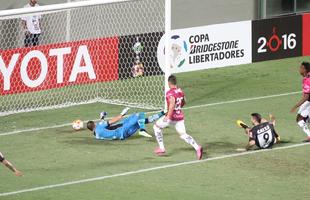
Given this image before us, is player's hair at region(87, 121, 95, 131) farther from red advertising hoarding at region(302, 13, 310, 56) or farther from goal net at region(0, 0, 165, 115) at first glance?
red advertising hoarding at region(302, 13, 310, 56)

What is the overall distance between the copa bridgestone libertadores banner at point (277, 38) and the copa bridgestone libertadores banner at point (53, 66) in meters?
5.74

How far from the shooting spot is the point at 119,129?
24.8 meters

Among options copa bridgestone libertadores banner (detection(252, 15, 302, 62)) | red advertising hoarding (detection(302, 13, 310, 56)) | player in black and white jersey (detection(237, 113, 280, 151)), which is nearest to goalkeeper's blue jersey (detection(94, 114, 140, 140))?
player in black and white jersey (detection(237, 113, 280, 151))

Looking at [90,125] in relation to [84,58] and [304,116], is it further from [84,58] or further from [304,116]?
[304,116]

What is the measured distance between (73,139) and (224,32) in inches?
345

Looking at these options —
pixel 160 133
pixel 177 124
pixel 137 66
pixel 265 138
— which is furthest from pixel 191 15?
pixel 177 124

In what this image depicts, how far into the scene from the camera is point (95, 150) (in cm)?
2392

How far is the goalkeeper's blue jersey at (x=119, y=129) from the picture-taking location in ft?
81.1

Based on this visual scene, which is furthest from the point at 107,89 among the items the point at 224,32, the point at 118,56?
the point at 224,32

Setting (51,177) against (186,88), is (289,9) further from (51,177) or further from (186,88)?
(51,177)

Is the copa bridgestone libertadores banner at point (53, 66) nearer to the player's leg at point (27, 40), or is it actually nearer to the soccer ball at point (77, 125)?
the soccer ball at point (77, 125)

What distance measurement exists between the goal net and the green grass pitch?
619mm

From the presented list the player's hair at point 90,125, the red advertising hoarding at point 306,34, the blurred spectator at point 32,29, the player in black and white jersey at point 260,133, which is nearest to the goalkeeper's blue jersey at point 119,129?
the player's hair at point 90,125

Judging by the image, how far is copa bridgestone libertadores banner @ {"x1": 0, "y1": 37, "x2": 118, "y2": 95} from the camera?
27578 millimetres
